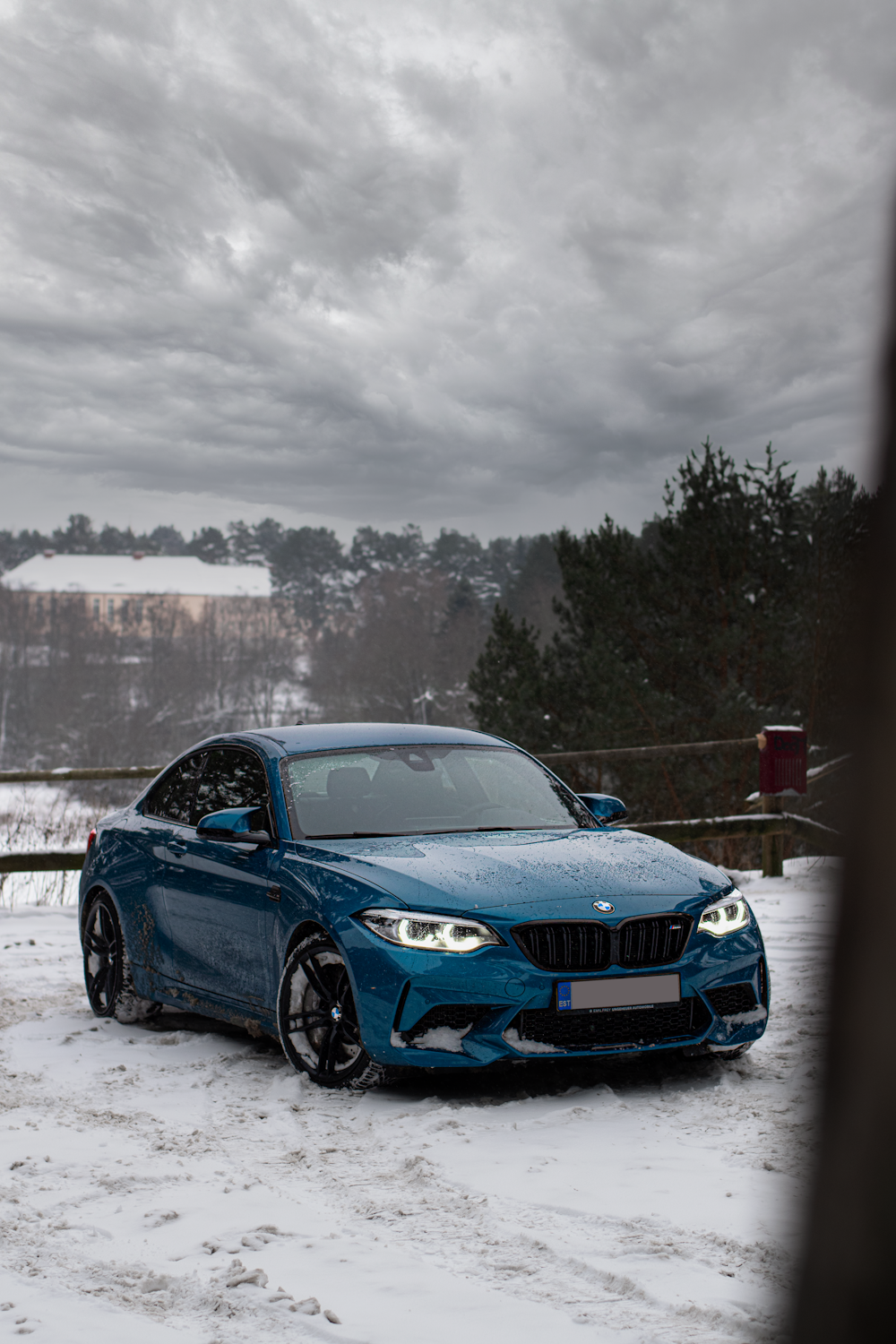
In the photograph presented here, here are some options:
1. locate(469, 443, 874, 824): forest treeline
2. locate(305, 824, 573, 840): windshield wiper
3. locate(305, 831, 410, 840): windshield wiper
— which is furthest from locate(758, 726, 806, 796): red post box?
locate(469, 443, 874, 824): forest treeline

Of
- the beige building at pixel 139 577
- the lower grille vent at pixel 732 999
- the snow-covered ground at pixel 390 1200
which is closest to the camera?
the snow-covered ground at pixel 390 1200

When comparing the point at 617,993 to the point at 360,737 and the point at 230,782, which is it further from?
the point at 230,782

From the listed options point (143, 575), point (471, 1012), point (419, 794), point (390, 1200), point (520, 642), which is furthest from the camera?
point (143, 575)

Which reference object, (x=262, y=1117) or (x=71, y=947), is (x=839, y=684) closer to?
(x=262, y=1117)

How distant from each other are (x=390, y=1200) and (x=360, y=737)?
3067 millimetres

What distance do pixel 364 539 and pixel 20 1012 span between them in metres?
131

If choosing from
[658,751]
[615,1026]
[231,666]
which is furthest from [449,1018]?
[231,666]

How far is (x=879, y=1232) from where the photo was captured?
2.67 feet

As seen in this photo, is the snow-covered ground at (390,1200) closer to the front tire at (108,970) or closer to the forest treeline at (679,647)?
the front tire at (108,970)

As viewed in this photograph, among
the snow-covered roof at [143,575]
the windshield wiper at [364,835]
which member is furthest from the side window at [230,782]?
the snow-covered roof at [143,575]

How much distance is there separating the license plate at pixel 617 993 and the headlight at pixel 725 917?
0.28 metres

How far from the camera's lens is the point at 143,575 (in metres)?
140

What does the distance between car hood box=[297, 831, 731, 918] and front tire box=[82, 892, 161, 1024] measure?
68.6 inches

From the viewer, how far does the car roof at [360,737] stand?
21.4 ft
